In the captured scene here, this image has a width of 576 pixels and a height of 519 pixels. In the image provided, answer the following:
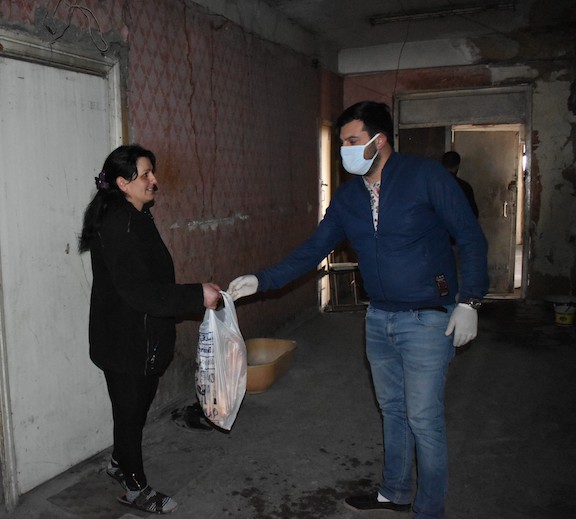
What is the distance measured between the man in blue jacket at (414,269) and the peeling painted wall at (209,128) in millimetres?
1437

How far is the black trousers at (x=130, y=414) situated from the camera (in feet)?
7.54

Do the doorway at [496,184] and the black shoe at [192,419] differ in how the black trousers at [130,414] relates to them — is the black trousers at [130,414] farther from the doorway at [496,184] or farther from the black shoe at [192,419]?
the doorway at [496,184]

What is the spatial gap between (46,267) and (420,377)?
169 cm

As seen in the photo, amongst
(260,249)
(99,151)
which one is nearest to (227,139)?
(260,249)

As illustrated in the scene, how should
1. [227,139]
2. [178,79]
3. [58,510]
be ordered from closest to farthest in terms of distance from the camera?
[58,510] → [178,79] → [227,139]

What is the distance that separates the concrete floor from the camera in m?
2.45

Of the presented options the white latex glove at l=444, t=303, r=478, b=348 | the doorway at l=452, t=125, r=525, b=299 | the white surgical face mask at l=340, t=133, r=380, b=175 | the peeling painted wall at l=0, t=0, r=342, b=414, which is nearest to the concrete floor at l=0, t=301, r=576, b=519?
the peeling painted wall at l=0, t=0, r=342, b=414

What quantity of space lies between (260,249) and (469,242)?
9.58ft

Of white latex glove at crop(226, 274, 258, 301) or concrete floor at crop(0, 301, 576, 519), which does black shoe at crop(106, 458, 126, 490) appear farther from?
white latex glove at crop(226, 274, 258, 301)

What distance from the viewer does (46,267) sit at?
2539 mm

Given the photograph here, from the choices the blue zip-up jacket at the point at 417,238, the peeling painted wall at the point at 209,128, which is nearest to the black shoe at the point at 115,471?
the peeling painted wall at the point at 209,128

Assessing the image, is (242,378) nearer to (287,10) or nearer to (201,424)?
(201,424)

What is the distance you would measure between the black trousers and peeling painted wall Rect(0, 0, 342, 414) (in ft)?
3.45

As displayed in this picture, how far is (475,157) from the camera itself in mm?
7000
